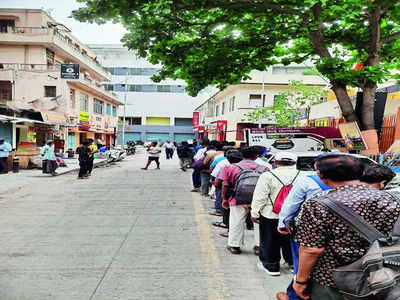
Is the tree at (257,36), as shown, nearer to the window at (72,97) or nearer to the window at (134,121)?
the window at (72,97)

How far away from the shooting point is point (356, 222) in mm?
2051

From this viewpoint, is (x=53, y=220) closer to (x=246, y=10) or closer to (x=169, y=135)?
(x=246, y=10)

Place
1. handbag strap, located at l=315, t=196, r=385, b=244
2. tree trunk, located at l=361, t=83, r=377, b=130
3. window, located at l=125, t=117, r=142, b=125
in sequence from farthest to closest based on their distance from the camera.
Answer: window, located at l=125, t=117, r=142, b=125 → tree trunk, located at l=361, t=83, r=377, b=130 → handbag strap, located at l=315, t=196, r=385, b=244

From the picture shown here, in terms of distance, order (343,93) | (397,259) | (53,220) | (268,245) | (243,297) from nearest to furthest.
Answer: (397,259)
(243,297)
(268,245)
(53,220)
(343,93)

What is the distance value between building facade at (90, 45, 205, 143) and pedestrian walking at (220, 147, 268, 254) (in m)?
59.8

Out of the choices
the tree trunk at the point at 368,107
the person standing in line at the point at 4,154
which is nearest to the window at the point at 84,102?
the person standing in line at the point at 4,154

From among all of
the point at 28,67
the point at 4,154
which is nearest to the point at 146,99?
the point at 28,67

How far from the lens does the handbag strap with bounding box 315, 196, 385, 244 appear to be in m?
2.03

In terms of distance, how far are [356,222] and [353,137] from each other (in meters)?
6.50

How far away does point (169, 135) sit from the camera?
65.4m

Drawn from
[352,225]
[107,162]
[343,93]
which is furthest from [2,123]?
[352,225]

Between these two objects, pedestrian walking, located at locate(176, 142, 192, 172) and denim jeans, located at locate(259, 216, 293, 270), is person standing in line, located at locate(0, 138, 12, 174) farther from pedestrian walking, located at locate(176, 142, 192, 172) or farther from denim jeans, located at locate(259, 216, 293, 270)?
denim jeans, located at locate(259, 216, 293, 270)

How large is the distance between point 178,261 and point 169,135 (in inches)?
2408

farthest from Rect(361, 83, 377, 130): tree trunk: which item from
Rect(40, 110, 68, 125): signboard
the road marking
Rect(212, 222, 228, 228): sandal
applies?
Rect(40, 110, 68, 125): signboard
